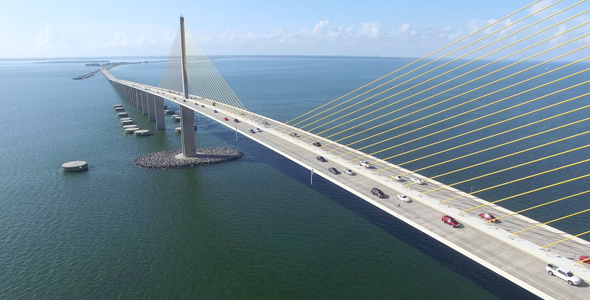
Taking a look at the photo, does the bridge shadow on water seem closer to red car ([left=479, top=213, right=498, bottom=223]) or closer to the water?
the water

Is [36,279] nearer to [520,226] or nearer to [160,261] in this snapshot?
[160,261]

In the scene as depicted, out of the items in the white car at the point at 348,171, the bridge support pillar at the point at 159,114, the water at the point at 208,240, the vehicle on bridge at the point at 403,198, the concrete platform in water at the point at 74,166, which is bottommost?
the water at the point at 208,240

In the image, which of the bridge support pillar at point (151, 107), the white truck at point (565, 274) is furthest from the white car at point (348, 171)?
the bridge support pillar at point (151, 107)

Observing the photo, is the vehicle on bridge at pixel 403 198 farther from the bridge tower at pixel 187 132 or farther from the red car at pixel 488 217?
the bridge tower at pixel 187 132

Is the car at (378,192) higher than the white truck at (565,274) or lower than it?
higher

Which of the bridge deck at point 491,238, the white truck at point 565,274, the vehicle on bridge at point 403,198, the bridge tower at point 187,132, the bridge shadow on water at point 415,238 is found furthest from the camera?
the bridge tower at point 187,132

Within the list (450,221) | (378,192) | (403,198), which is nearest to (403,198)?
(403,198)

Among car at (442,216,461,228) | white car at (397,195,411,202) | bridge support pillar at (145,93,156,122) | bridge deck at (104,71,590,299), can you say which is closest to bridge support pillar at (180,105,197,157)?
bridge deck at (104,71,590,299)

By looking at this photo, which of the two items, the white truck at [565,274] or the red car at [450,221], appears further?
the red car at [450,221]
